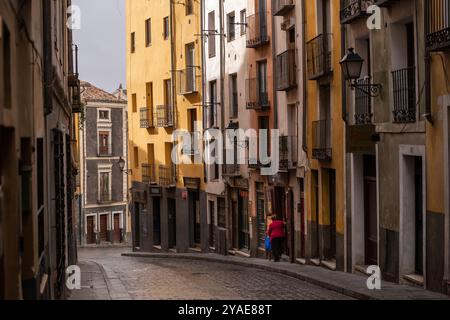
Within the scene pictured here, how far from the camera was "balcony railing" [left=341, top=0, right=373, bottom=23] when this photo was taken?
67.5 ft

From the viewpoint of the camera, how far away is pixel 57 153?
674 inches

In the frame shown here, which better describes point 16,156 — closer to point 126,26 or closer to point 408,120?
point 408,120

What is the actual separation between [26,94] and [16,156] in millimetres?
1697

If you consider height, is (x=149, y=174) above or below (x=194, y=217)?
above

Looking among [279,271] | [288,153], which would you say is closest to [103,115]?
[288,153]

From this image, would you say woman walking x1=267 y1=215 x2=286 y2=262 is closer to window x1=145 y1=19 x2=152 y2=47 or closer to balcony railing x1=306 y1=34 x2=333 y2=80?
balcony railing x1=306 y1=34 x2=333 y2=80

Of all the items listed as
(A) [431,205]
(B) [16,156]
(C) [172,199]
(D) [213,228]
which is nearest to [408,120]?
(A) [431,205]

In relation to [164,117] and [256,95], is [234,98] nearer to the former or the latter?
[256,95]

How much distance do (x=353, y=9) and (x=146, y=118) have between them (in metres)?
24.7

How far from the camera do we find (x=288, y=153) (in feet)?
93.8

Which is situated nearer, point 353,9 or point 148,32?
point 353,9

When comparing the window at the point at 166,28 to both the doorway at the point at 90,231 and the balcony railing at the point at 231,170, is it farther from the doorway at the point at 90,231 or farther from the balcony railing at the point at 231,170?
the doorway at the point at 90,231

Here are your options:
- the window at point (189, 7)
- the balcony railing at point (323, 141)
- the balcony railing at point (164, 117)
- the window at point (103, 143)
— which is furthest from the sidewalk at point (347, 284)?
the window at point (103, 143)

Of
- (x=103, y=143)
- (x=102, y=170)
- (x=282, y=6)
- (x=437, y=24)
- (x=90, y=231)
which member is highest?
(x=282, y=6)
